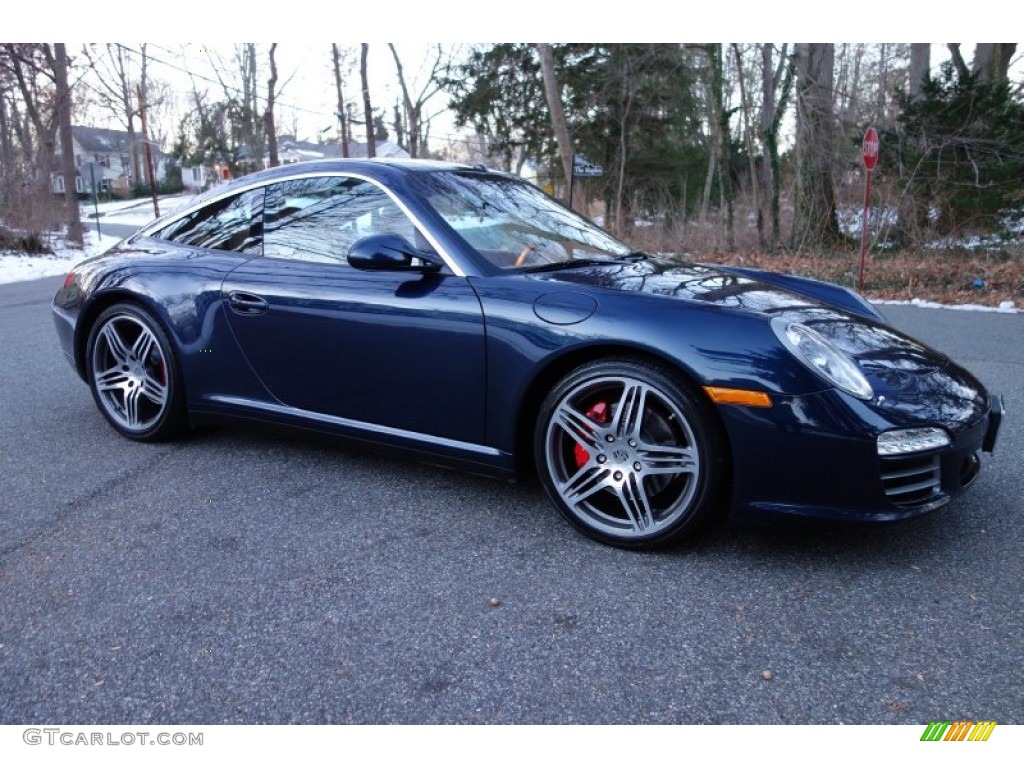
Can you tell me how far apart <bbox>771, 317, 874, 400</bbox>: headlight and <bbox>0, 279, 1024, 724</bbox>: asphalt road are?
1.52 feet

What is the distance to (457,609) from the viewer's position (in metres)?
2.33

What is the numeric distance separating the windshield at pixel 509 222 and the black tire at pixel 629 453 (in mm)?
663

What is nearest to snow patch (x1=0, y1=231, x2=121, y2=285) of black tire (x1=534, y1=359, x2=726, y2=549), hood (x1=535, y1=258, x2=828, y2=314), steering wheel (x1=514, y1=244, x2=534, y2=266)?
steering wheel (x1=514, y1=244, x2=534, y2=266)

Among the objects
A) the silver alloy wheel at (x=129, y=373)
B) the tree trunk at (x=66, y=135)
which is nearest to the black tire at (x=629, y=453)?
the silver alloy wheel at (x=129, y=373)

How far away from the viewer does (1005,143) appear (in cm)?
1344

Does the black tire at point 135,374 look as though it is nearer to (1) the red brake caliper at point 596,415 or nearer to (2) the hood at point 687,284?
(2) the hood at point 687,284

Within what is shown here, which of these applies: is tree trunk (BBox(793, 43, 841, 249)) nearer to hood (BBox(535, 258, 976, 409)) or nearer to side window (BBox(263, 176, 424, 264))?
hood (BBox(535, 258, 976, 409))

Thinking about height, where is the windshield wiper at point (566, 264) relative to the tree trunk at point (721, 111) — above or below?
below

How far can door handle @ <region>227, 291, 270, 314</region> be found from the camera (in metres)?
3.32

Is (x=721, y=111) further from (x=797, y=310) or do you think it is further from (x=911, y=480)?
(x=911, y=480)

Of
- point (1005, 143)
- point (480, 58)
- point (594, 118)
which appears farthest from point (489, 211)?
point (480, 58)

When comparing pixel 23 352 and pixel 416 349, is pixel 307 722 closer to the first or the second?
pixel 416 349

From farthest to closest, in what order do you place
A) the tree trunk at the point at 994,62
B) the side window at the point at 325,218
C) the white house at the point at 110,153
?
the white house at the point at 110,153 → the tree trunk at the point at 994,62 → the side window at the point at 325,218

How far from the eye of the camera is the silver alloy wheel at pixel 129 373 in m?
3.80
